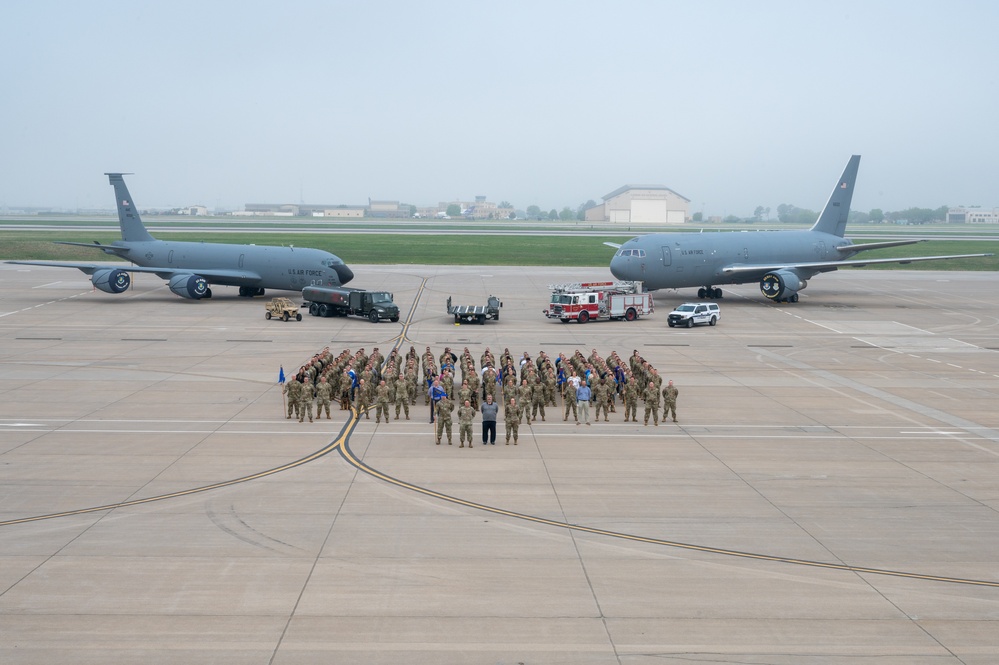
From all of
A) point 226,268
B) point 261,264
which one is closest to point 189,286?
point 226,268

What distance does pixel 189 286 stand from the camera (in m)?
60.3

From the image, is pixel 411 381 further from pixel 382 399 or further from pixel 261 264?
pixel 261 264

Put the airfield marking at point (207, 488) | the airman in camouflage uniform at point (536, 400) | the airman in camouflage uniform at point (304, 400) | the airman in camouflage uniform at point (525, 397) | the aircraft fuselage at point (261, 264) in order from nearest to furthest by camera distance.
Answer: the airfield marking at point (207, 488) → the airman in camouflage uniform at point (525, 397) → the airman in camouflage uniform at point (304, 400) → the airman in camouflage uniform at point (536, 400) → the aircraft fuselage at point (261, 264)

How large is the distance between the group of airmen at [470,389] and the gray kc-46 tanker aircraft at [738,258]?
95.6ft

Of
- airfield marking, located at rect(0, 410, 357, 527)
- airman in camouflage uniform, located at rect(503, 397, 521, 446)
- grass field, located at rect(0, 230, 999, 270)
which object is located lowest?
airfield marking, located at rect(0, 410, 357, 527)

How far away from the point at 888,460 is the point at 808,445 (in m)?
2.26

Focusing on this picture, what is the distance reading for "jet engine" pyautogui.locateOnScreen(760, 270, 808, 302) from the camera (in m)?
63.2

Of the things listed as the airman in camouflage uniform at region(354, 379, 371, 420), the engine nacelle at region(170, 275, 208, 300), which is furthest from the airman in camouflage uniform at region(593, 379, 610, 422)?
the engine nacelle at region(170, 275, 208, 300)

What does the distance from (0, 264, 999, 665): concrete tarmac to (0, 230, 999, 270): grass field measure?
223 ft

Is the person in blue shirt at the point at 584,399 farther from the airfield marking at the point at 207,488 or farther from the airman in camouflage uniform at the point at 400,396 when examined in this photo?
the airfield marking at the point at 207,488

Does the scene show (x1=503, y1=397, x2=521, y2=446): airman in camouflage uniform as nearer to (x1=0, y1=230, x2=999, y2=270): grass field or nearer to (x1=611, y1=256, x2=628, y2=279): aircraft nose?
(x1=611, y1=256, x2=628, y2=279): aircraft nose

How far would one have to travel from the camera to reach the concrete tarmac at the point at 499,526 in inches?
516

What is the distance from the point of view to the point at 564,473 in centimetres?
2205

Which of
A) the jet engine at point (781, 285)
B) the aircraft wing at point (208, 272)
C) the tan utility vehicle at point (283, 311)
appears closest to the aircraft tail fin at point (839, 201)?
the jet engine at point (781, 285)
